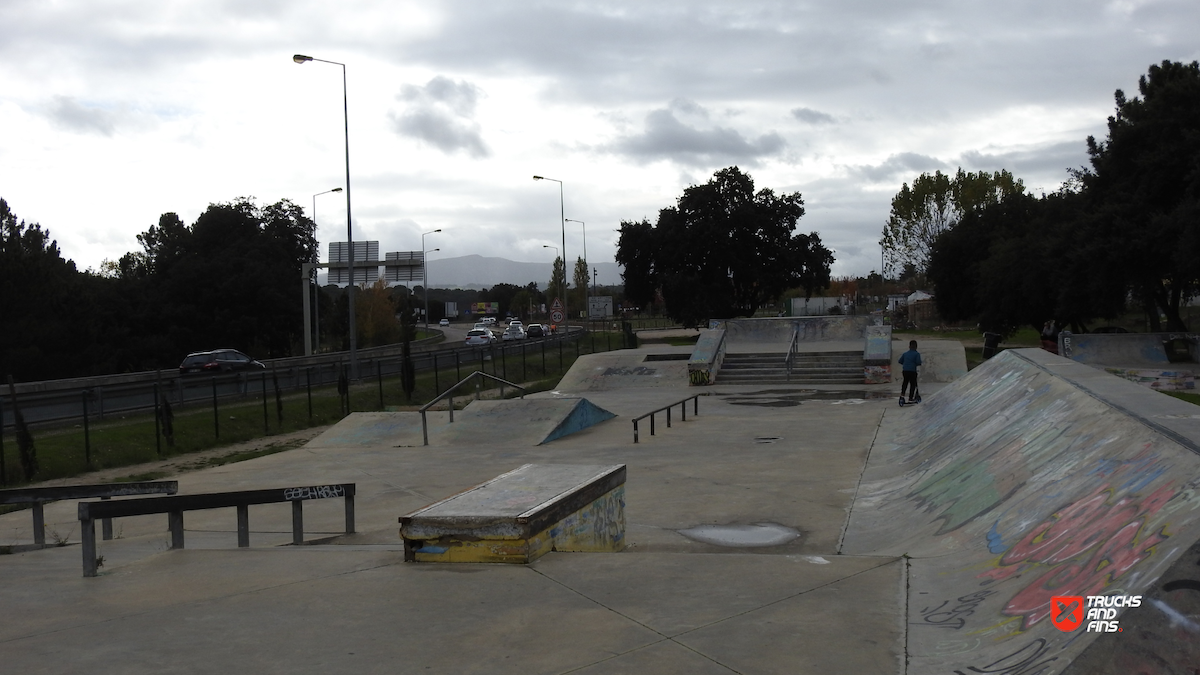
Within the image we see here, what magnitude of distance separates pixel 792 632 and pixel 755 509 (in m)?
5.61

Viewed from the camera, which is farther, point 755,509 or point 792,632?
point 755,509

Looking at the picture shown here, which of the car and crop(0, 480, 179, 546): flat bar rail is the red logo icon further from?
the car

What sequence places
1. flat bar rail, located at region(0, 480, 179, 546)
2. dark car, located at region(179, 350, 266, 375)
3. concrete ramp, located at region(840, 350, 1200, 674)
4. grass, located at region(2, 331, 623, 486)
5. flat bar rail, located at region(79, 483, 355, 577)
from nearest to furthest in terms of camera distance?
1. concrete ramp, located at region(840, 350, 1200, 674)
2. flat bar rail, located at region(79, 483, 355, 577)
3. flat bar rail, located at region(0, 480, 179, 546)
4. grass, located at region(2, 331, 623, 486)
5. dark car, located at region(179, 350, 266, 375)

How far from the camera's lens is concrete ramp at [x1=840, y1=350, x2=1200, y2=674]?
3805mm

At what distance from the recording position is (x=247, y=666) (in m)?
4.16

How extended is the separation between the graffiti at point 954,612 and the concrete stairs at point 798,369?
2276cm

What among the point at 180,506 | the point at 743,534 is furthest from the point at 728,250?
the point at 180,506

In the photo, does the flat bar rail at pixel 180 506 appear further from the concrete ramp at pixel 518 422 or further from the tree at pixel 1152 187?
the tree at pixel 1152 187

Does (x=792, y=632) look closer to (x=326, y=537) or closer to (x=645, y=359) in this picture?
(x=326, y=537)

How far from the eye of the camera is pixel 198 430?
21.1 metres

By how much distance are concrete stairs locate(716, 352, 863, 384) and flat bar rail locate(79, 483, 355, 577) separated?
21.0 meters

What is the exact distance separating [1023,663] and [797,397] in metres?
20.5

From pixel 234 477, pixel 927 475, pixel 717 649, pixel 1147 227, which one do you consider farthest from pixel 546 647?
pixel 1147 227

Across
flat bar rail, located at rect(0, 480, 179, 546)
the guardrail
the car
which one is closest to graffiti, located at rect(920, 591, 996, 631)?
flat bar rail, located at rect(0, 480, 179, 546)
